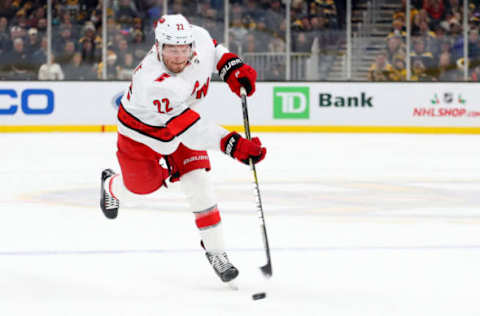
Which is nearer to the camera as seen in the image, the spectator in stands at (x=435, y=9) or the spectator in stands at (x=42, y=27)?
the spectator in stands at (x=42, y=27)

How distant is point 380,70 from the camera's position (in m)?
11.9

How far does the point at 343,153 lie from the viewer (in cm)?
902

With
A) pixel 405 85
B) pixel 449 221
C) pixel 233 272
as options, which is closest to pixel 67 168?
pixel 449 221

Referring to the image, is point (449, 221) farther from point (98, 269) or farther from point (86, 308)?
point (86, 308)

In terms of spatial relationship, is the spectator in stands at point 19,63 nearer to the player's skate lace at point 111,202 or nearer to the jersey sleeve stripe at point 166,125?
the player's skate lace at point 111,202

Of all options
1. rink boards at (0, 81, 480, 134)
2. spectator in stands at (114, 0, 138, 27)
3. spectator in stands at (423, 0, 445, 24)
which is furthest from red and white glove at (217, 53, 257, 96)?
spectator in stands at (423, 0, 445, 24)

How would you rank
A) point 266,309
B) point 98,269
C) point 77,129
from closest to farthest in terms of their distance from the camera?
point 266,309
point 98,269
point 77,129

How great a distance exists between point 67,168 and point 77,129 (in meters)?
4.02

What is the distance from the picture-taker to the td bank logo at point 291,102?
1165cm

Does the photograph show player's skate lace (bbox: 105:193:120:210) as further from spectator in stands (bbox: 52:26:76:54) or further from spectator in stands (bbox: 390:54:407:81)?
spectator in stands (bbox: 390:54:407:81)

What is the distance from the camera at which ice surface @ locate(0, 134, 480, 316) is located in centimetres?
313

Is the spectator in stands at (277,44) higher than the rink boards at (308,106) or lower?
higher

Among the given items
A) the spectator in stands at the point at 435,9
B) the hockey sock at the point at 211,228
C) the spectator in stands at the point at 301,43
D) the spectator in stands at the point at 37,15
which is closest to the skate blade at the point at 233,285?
the hockey sock at the point at 211,228

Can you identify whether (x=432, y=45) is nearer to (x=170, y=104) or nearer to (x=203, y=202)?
(x=203, y=202)
